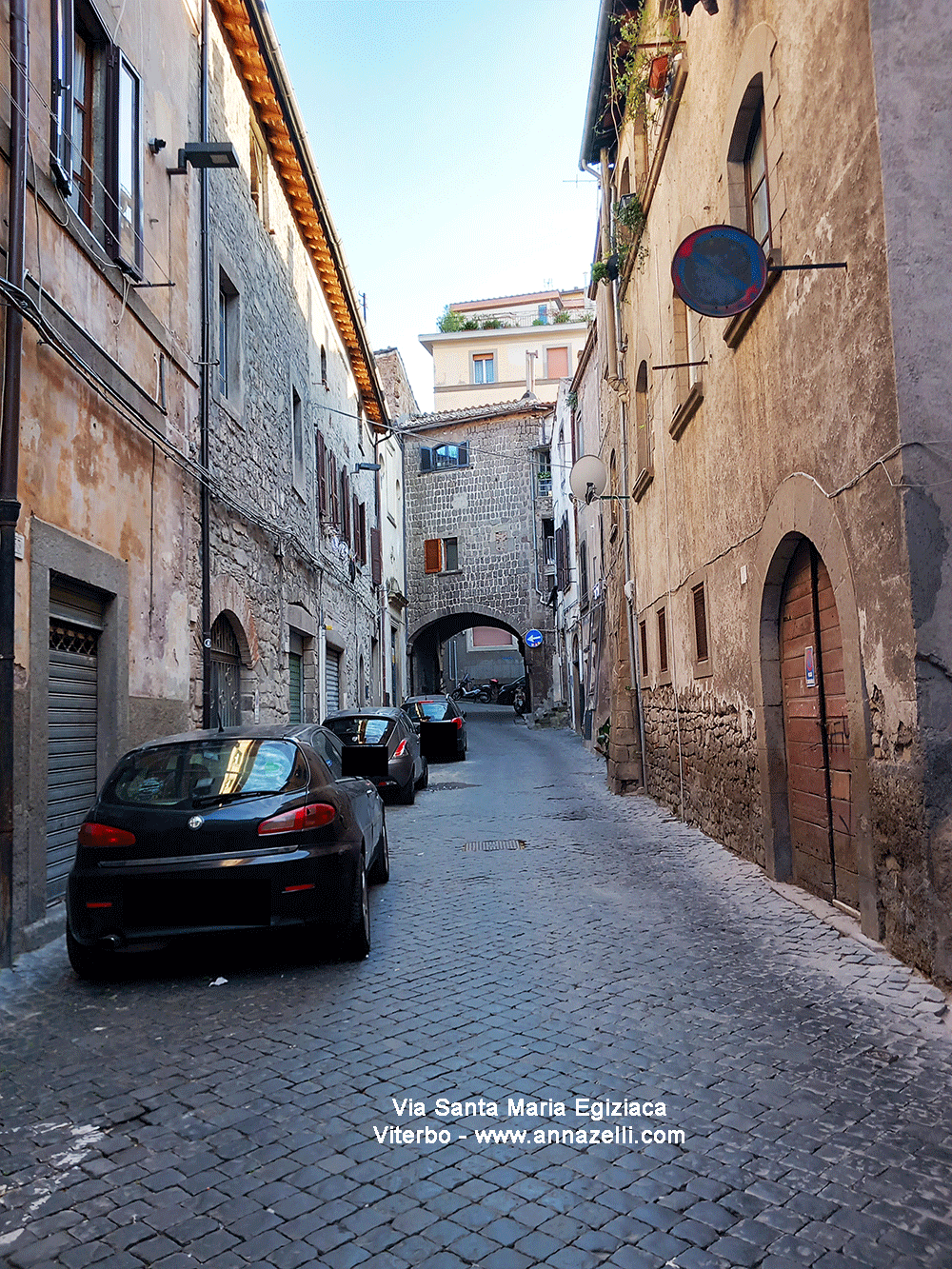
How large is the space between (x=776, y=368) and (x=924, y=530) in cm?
228

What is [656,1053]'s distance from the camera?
3.63m

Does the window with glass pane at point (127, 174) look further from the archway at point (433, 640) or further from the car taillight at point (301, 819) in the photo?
the archway at point (433, 640)

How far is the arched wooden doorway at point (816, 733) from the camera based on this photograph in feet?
19.1

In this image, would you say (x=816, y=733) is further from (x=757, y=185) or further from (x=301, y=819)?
(x=757, y=185)

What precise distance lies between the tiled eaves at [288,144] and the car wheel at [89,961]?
35.9 ft

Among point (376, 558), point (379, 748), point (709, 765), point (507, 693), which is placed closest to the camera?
point (709, 765)

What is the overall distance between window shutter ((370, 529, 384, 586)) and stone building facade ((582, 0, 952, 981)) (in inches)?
549

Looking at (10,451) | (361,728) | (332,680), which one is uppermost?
(10,451)

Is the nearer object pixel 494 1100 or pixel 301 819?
pixel 494 1100

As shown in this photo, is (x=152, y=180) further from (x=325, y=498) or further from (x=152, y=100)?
(x=325, y=498)

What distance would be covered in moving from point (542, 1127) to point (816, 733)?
397cm

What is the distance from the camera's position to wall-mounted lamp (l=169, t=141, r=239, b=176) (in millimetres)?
9227

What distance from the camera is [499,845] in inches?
352

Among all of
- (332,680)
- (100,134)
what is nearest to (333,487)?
(332,680)
